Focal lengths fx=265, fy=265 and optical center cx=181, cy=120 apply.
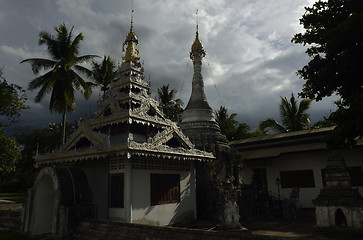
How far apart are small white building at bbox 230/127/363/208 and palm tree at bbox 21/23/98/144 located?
18.1m

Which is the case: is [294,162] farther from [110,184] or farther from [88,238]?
[88,238]

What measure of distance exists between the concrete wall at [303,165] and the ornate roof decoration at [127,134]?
37.2ft

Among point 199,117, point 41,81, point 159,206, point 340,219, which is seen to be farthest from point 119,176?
point 41,81

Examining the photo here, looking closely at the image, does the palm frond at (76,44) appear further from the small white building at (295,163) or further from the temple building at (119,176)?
the small white building at (295,163)

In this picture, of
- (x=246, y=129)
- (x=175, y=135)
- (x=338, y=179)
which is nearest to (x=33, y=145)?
(x=175, y=135)

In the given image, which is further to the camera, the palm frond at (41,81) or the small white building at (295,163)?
the palm frond at (41,81)

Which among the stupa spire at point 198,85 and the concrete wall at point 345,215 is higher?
the stupa spire at point 198,85

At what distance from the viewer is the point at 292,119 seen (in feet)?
116

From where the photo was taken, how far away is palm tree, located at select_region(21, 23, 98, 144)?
23281 millimetres

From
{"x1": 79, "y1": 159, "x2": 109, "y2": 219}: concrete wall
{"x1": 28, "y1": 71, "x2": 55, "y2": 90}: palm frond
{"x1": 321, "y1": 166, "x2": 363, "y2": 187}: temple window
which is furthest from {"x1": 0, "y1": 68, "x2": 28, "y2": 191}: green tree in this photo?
{"x1": 321, "y1": 166, "x2": 363, "y2": 187}: temple window

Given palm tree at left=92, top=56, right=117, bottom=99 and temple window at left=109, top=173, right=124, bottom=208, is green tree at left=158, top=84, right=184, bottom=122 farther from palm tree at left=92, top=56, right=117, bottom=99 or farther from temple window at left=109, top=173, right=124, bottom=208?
temple window at left=109, top=173, right=124, bottom=208

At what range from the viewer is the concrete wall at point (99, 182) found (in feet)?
47.6

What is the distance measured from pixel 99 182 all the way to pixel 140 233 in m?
6.17

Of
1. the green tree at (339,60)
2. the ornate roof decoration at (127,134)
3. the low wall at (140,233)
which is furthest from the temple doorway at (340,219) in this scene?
the ornate roof decoration at (127,134)
